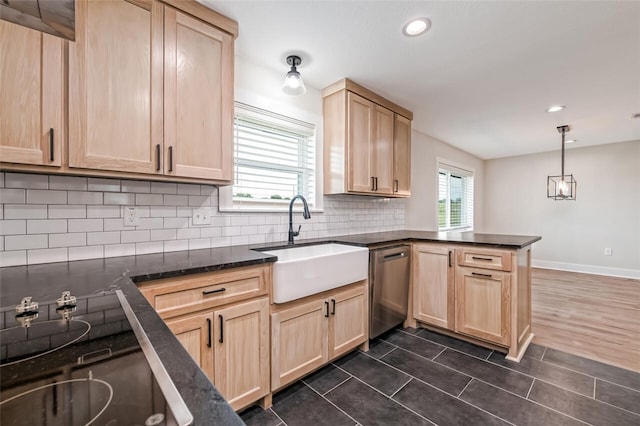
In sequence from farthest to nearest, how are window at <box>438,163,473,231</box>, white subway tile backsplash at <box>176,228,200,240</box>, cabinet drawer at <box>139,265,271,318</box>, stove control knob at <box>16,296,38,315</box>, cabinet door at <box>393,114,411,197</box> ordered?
window at <box>438,163,473,231</box> < cabinet door at <box>393,114,411,197</box> < white subway tile backsplash at <box>176,228,200,240</box> < cabinet drawer at <box>139,265,271,318</box> < stove control knob at <box>16,296,38,315</box>

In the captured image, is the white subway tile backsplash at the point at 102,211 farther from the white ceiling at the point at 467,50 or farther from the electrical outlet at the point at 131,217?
the white ceiling at the point at 467,50

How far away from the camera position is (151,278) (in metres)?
1.23

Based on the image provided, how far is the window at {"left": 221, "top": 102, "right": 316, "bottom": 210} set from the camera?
2.28 meters

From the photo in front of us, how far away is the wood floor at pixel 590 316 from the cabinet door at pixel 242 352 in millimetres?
2524

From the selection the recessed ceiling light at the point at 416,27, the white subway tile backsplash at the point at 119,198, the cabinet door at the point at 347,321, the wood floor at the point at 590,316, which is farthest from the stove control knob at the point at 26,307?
the wood floor at the point at 590,316

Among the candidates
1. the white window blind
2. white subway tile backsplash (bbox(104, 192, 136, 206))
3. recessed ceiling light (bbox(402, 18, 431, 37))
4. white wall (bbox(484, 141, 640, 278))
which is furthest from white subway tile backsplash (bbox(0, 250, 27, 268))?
white wall (bbox(484, 141, 640, 278))

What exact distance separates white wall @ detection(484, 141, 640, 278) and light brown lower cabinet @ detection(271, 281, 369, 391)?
533 centimetres

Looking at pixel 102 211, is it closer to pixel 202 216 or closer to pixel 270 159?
pixel 202 216

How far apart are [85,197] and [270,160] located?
132 cm

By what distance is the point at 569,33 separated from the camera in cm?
193

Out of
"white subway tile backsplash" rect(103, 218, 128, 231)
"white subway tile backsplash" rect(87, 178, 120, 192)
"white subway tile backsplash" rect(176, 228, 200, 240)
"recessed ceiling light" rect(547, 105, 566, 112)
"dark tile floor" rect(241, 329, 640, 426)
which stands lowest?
"dark tile floor" rect(241, 329, 640, 426)

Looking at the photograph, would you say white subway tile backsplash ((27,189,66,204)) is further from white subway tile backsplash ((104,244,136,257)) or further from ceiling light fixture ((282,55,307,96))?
ceiling light fixture ((282,55,307,96))

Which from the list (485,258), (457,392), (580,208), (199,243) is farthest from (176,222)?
(580,208)

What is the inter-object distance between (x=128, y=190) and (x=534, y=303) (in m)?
4.56
